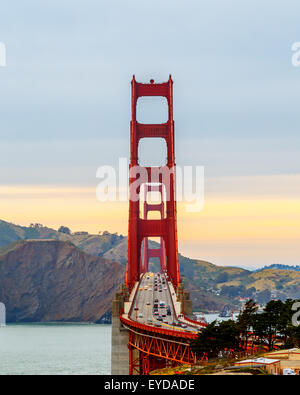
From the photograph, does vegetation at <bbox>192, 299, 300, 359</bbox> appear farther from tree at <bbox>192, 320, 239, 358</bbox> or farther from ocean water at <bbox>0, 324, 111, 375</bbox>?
ocean water at <bbox>0, 324, 111, 375</bbox>

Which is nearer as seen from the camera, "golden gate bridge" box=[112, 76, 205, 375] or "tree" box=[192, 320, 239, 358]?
"tree" box=[192, 320, 239, 358]

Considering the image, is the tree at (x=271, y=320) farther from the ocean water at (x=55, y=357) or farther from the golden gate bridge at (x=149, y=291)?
the ocean water at (x=55, y=357)

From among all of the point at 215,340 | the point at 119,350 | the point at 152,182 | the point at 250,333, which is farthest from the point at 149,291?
the point at 215,340

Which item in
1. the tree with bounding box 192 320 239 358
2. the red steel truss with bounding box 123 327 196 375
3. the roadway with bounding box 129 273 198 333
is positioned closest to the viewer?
the tree with bounding box 192 320 239 358

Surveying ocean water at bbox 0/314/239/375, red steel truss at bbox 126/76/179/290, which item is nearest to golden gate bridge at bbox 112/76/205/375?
red steel truss at bbox 126/76/179/290

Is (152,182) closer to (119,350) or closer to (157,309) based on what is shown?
(157,309)

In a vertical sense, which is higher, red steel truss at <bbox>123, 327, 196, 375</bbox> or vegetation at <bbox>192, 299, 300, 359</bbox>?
vegetation at <bbox>192, 299, 300, 359</bbox>

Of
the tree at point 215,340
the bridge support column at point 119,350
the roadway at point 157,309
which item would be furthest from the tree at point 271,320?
the bridge support column at point 119,350

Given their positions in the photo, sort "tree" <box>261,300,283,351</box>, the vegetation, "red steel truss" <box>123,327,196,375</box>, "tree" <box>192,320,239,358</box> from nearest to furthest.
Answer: "tree" <box>192,320,239,358</box>, the vegetation, "red steel truss" <box>123,327,196,375</box>, "tree" <box>261,300,283,351</box>

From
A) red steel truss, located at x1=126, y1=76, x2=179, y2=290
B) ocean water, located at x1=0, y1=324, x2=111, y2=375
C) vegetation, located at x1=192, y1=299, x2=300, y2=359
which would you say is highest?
red steel truss, located at x1=126, y1=76, x2=179, y2=290
